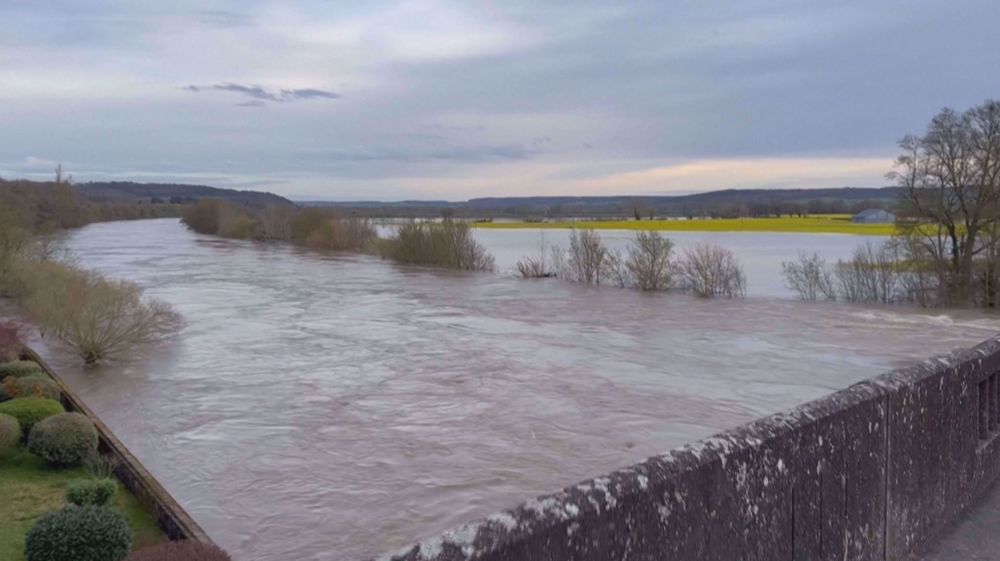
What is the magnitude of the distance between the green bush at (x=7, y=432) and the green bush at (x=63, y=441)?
21 cm

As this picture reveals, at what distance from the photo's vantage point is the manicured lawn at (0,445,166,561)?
866 cm

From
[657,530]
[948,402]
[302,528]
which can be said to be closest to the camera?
[657,530]

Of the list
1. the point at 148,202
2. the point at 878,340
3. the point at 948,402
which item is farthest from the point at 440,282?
the point at 148,202

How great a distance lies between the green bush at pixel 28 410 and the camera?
1230 centimetres

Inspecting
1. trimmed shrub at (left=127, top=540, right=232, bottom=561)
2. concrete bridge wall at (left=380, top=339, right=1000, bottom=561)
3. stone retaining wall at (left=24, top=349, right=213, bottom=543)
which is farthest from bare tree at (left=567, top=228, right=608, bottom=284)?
trimmed shrub at (left=127, top=540, right=232, bottom=561)

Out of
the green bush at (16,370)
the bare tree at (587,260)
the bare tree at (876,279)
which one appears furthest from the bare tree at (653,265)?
the green bush at (16,370)

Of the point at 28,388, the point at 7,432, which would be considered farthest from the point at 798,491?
the point at 28,388

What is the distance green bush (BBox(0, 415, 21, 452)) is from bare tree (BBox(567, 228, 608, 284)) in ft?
119

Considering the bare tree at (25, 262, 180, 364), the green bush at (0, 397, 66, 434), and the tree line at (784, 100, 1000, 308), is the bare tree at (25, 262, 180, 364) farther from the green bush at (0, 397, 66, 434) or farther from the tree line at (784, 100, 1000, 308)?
the tree line at (784, 100, 1000, 308)

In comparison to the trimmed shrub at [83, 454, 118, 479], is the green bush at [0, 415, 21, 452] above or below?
above

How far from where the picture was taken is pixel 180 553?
5340 millimetres

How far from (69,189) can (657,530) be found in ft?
349

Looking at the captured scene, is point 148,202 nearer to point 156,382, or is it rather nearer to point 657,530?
point 156,382

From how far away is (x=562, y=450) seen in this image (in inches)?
512
